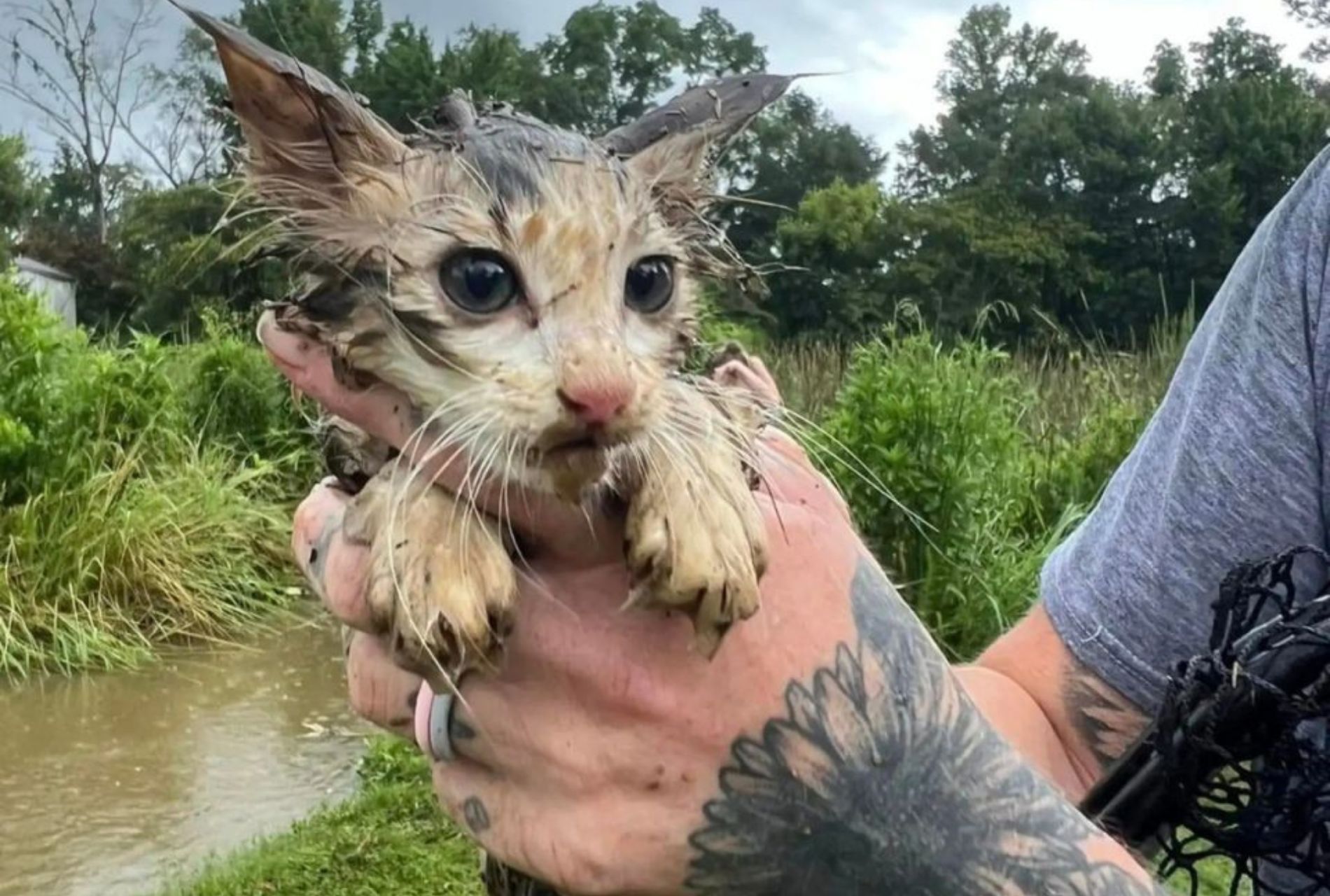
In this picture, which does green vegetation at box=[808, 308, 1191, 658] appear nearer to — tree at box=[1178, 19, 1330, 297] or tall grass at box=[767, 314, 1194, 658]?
tall grass at box=[767, 314, 1194, 658]

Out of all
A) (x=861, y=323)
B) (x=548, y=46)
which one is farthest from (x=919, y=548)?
(x=548, y=46)

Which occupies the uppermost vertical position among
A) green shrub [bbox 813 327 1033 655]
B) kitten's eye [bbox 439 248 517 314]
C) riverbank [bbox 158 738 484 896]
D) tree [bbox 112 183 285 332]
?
tree [bbox 112 183 285 332]

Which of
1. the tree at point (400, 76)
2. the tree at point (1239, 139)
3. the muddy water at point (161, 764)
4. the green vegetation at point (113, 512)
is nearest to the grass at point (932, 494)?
the muddy water at point (161, 764)

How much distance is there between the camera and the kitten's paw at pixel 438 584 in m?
1.55

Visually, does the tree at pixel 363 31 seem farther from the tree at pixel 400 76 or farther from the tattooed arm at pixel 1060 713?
the tattooed arm at pixel 1060 713

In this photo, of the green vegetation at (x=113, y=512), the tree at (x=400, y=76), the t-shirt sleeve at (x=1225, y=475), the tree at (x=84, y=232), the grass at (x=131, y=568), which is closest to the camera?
the t-shirt sleeve at (x=1225, y=475)

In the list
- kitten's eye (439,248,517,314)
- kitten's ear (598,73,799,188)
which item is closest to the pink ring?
kitten's eye (439,248,517,314)

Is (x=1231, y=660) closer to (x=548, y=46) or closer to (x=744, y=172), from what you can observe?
(x=744, y=172)

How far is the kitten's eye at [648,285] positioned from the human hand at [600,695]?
0.26 m

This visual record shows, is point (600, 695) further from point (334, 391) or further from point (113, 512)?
point (113, 512)

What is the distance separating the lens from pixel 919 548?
6.34m

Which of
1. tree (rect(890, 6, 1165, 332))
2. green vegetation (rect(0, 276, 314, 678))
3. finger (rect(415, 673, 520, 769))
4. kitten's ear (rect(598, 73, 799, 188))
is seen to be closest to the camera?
finger (rect(415, 673, 520, 769))

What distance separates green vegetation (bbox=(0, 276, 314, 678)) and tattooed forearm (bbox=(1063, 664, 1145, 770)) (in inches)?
260

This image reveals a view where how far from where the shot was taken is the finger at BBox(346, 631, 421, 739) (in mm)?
1822
